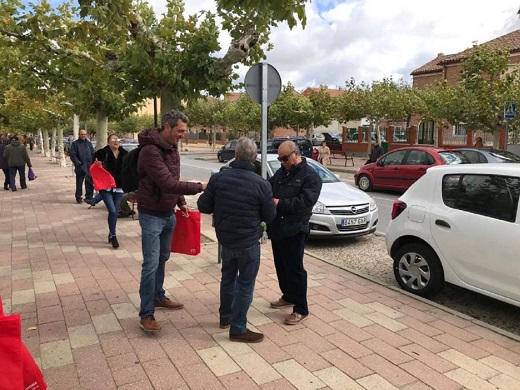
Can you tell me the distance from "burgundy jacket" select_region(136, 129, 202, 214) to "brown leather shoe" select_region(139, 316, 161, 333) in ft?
3.01

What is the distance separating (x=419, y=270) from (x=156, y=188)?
120 inches

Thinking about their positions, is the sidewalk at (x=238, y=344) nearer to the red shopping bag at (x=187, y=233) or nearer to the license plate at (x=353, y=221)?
the red shopping bag at (x=187, y=233)

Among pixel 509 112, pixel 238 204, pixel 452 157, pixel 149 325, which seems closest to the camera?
pixel 238 204

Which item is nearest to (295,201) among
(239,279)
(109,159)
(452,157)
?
(239,279)

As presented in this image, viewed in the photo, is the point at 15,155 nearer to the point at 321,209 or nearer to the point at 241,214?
the point at 321,209

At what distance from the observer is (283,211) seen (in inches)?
157

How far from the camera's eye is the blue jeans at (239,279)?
3.62m

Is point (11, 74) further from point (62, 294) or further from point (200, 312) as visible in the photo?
point (200, 312)

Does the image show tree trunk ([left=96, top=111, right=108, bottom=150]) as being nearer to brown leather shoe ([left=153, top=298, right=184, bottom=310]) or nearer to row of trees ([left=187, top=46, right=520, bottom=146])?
row of trees ([left=187, top=46, right=520, bottom=146])

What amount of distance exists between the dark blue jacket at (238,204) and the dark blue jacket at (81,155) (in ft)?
29.2

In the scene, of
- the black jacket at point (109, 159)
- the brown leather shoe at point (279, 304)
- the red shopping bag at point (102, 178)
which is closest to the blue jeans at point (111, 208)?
the red shopping bag at point (102, 178)

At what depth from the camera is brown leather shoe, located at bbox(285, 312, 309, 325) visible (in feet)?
13.5

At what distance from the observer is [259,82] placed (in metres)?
6.69

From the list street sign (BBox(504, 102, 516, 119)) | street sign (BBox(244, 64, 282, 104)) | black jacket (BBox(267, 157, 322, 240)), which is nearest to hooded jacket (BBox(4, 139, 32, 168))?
street sign (BBox(244, 64, 282, 104))
